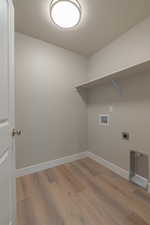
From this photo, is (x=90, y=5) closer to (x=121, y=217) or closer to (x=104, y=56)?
(x=104, y=56)

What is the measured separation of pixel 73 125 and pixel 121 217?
64.4 inches

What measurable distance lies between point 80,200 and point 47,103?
163cm

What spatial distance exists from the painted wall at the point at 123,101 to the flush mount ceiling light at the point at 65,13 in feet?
2.91

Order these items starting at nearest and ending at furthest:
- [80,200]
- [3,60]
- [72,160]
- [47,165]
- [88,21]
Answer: [3,60], [80,200], [88,21], [47,165], [72,160]

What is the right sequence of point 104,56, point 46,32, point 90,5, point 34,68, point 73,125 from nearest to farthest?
point 90,5
point 46,32
point 34,68
point 104,56
point 73,125

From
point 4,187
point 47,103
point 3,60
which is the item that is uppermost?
point 3,60

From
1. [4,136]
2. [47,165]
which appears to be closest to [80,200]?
[47,165]

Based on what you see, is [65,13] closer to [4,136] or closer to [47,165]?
[4,136]

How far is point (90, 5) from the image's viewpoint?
55.0 inches

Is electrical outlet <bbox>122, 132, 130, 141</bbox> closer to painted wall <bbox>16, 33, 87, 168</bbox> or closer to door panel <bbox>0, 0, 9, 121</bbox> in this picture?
painted wall <bbox>16, 33, 87, 168</bbox>

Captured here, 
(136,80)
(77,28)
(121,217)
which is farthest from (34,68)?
(121,217)

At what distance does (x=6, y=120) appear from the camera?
2.77 ft

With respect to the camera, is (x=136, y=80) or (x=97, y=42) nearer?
(x=136, y=80)

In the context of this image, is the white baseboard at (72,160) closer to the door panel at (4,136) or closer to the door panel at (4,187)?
the door panel at (4,187)
